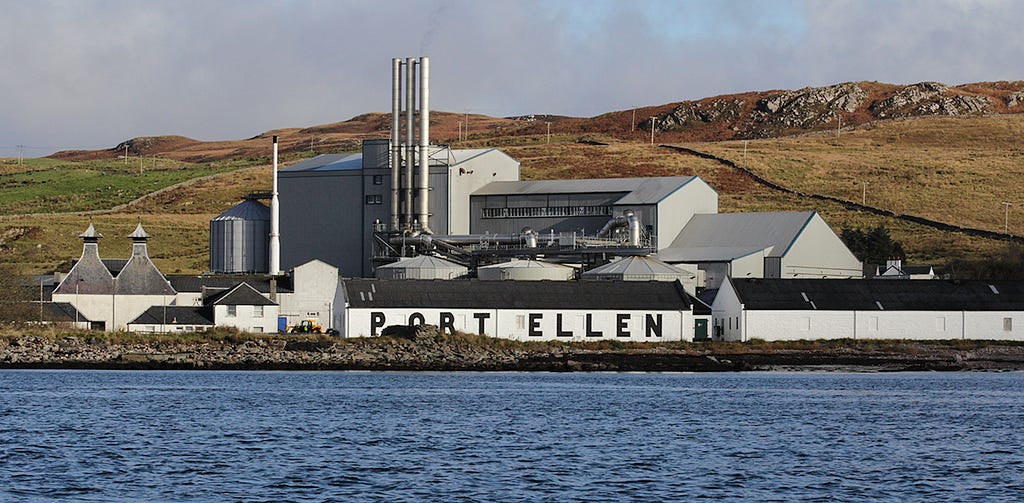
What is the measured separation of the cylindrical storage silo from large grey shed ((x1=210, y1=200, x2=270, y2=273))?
1842cm

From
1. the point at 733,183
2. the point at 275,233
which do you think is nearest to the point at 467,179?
the point at 275,233

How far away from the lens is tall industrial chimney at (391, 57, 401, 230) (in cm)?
8569

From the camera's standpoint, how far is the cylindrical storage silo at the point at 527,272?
76.4 meters

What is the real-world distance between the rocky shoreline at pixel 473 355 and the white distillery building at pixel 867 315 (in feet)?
3.78

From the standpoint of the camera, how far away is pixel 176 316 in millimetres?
74750

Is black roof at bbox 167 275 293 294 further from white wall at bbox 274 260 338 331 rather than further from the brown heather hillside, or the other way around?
the brown heather hillside

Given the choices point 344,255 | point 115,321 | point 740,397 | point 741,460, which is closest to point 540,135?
point 344,255

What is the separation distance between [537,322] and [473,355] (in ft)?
17.3

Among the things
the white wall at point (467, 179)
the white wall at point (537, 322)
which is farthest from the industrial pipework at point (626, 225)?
the white wall at point (537, 322)

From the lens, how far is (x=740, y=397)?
5181 centimetres

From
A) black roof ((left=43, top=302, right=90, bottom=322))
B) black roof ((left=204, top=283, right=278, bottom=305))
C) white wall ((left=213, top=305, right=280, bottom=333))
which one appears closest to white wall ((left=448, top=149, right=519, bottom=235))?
white wall ((left=213, top=305, right=280, bottom=333))

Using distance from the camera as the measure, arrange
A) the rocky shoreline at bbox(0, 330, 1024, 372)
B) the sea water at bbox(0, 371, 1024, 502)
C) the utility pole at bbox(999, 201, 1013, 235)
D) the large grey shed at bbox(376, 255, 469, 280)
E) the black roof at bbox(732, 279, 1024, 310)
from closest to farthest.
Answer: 1. the sea water at bbox(0, 371, 1024, 502)
2. the rocky shoreline at bbox(0, 330, 1024, 372)
3. the black roof at bbox(732, 279, 1024, 310)
4. the large grey shed at bbox(376, 255, 469, 280)
5. the utility pole at bbox(999, 201, 1013, 235)

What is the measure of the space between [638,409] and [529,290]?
82.1 feet

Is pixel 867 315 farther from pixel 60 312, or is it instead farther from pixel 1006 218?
pixel 1006 218
